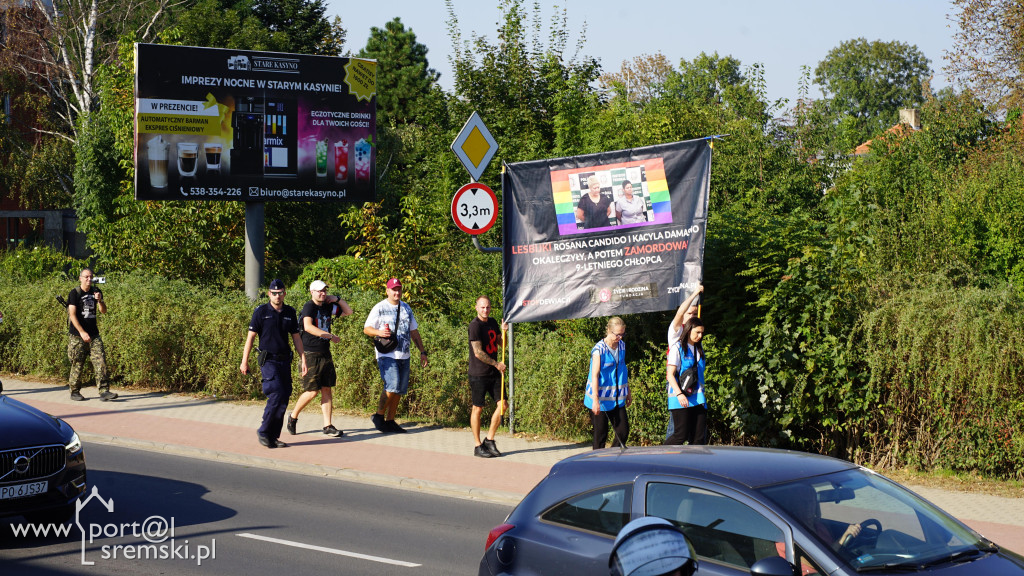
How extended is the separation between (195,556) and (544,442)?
18.4ft

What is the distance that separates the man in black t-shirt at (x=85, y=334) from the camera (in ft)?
48.1

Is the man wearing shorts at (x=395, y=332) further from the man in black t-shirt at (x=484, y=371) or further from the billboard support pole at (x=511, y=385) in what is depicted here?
the man in black t-shirt at (x=484, y=371)

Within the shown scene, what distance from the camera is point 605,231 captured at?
1148 centimetres

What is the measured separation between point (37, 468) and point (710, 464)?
5.22 meters

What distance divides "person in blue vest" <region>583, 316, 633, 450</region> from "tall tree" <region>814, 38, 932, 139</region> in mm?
93785

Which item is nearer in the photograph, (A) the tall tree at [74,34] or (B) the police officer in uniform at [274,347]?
(B) the police officer in uniform at [274,347]

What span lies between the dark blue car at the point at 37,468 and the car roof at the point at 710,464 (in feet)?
14.2

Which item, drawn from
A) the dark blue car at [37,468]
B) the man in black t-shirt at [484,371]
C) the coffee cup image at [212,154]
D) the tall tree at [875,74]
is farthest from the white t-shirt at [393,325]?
the tall tree at [875,74]

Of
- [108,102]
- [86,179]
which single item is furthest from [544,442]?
[86,179]

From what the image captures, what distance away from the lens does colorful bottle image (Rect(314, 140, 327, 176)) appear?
17469 millimetres

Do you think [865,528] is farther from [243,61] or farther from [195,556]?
[243,61]

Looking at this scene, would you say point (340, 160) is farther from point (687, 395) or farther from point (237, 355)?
point (687, 395)

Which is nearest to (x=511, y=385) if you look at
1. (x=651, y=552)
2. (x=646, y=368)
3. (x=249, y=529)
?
(x=646, y=368)

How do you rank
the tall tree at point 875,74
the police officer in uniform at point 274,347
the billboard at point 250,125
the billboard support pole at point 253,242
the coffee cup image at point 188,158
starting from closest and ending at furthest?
the police officer in uniform at point 274,347, the billboard at point 250,125, the coffee cup image at point 188,158, the billboard support pole at point 253,242, the tall tree at point 875,74
